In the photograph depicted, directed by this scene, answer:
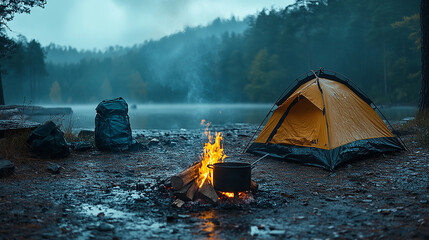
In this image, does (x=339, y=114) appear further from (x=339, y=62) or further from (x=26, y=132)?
(x=339, y=62)

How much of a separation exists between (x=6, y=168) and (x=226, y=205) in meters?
4.60

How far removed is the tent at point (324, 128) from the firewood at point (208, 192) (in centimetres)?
333

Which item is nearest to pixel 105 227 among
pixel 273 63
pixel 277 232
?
pixel 277 232

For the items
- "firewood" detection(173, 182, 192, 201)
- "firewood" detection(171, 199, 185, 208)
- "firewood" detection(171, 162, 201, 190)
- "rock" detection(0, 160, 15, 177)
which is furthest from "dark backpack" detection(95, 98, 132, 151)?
"firewood" detection(171, 199, 185, 208)

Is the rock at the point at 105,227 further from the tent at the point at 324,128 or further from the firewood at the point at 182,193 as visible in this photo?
the tent at the point at 324,128

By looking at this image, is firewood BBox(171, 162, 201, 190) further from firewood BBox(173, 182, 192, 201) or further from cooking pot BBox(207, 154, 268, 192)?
cooking pot BBox(207, 154, 268, 192)

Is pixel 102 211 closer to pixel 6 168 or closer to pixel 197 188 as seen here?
pixel 197 188

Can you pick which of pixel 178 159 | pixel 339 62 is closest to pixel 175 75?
pixel 339 62

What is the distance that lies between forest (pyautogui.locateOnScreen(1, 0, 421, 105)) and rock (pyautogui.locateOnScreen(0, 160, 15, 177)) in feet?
10.6

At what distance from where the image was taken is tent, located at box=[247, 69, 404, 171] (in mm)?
7586


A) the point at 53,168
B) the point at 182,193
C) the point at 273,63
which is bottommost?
the point at 182,193

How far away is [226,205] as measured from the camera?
5.05m

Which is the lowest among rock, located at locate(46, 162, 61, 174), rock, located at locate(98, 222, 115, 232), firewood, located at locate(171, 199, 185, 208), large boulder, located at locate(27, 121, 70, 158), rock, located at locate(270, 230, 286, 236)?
rock, located at locate(270, 230, 286, 236)

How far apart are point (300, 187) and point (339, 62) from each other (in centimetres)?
4996
